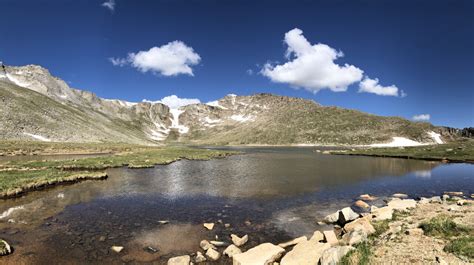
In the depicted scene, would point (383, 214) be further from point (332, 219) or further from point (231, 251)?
point (231, 251)

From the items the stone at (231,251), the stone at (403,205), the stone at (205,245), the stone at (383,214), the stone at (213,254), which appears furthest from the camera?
the stone at (403,205)

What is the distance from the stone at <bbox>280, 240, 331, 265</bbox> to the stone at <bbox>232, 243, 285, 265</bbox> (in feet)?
2.13

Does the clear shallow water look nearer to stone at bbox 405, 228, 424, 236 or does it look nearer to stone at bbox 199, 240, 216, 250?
stone at bbox 199, 240, 216, 250

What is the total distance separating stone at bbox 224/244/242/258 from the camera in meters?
17.2

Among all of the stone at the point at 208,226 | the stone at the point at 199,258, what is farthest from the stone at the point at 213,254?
the stone at the point at 208,226

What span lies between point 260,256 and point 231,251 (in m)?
2.49

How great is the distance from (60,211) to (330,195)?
29636 millimetres

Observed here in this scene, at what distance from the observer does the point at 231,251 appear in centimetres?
1741

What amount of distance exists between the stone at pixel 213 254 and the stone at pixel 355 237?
24.6ft

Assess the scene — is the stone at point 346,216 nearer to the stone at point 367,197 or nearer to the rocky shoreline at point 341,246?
the rocky shoreline at point 341,246

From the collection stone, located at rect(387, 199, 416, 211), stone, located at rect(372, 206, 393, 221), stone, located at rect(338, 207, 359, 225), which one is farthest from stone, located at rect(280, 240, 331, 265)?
stone, located at rect(387, 199, 416, 211)

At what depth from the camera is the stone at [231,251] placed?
17188 mm

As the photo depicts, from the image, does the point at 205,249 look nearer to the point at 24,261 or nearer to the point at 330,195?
the point at 24,261

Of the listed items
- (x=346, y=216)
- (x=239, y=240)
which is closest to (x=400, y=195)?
(x=346, y=216)
